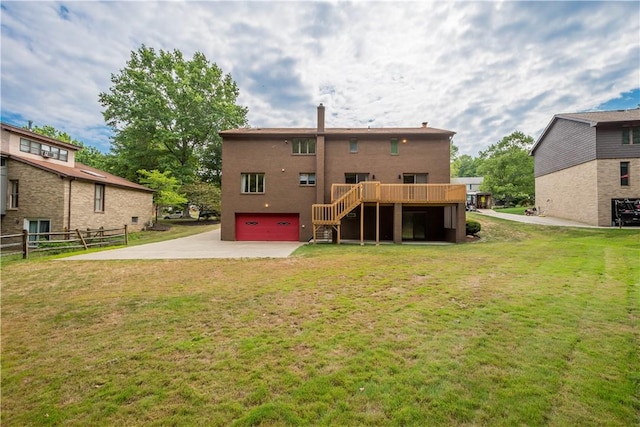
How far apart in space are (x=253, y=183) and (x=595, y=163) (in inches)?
942

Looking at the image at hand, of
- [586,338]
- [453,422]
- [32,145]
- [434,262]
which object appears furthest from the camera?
[32,145]

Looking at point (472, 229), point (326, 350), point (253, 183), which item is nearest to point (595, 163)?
point (472, 229)

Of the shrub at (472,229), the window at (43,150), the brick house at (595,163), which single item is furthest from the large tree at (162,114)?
the brick house at (595,163)

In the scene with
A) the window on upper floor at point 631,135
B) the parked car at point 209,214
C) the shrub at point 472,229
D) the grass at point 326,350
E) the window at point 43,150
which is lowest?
the grass at point 326,350

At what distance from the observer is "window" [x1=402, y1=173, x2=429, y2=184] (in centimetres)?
1683

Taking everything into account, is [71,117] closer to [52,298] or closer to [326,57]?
[326,57]

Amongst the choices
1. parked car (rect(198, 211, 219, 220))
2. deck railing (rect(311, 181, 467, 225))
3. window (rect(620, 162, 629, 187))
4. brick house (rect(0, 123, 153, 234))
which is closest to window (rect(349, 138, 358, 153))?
deck railing (rect(311, 181, 467, 225))

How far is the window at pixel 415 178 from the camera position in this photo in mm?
16828

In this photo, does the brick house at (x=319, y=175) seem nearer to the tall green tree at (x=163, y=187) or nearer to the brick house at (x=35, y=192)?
the brick house at (x=35, y=192)

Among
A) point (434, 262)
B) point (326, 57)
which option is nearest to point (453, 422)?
point (434, 262)

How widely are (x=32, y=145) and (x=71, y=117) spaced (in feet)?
45.4

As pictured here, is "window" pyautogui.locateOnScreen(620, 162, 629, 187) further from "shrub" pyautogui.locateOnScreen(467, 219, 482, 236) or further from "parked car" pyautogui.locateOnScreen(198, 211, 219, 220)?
"parked car" pyautogui.locateOnScreen(198, 211, 219, 220)

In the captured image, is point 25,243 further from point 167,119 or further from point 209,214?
point 167,119

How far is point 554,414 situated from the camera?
7.41ft
